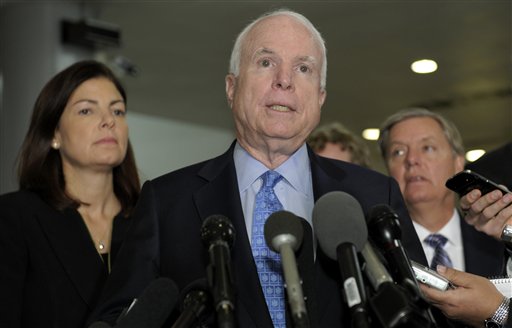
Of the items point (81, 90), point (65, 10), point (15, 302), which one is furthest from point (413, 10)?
point (15, 302)

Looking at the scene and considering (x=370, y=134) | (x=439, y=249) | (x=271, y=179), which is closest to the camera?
(x=271, y=179)

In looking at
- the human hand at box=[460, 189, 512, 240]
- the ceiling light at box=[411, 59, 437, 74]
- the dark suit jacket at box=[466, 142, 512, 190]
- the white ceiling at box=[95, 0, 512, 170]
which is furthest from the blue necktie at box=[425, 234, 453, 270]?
the ceiling light at box=[411, 59, 437, 74]

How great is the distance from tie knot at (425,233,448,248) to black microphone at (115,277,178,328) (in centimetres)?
231

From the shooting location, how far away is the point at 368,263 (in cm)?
162

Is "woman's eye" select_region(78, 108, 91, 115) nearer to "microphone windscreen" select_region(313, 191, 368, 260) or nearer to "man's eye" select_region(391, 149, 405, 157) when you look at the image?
"man's eye" select_region(391, 149, 405, 157)

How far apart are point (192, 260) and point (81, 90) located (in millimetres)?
1468

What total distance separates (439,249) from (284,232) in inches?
90.6

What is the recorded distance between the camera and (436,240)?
3.86 metres

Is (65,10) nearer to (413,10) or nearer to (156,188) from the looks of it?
(413,10)

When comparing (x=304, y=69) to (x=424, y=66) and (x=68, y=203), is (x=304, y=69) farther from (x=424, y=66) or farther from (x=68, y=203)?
(x=424, y=66)

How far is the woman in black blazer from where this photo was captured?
2.87 m

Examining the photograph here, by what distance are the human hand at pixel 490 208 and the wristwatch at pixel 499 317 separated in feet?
1.24

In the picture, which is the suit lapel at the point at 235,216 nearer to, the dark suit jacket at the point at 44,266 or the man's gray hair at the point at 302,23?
the man's gray hair at the point at 302,23

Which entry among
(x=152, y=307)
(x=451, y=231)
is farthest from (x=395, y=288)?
(x=451, y=231)
